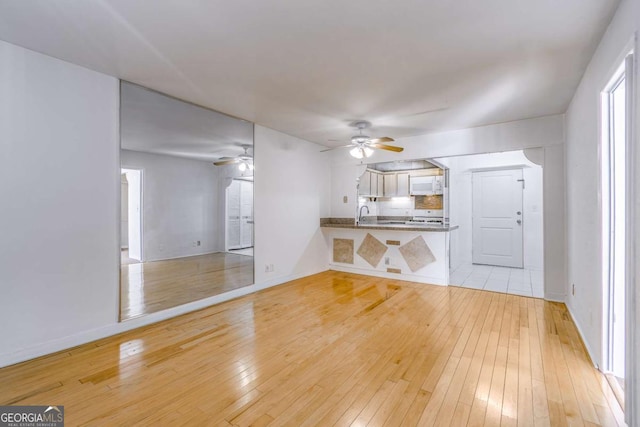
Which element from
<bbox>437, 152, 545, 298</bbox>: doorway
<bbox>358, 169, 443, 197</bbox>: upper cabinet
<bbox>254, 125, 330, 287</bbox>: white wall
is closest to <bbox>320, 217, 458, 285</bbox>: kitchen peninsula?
<bbox>254, 125, 330, 287</bbox>: white wall

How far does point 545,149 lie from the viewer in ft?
13.2

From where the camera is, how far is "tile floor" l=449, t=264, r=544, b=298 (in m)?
4.54

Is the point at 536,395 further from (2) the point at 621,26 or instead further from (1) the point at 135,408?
(1) the point at 135,408

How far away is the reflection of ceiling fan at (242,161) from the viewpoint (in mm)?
4133

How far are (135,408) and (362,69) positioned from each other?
3.18 metres

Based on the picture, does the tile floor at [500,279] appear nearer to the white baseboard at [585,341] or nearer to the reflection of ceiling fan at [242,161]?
the white baseboard at [585,341]

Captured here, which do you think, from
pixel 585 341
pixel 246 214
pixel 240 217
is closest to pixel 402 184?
pixel 246 214

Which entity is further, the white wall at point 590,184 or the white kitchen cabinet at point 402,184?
the white kitchen cabinet at point 402,184

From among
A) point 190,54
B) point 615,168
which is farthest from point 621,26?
point 190,54

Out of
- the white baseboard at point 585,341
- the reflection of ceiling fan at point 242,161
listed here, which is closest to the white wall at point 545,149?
the white baseboard at point 585,341

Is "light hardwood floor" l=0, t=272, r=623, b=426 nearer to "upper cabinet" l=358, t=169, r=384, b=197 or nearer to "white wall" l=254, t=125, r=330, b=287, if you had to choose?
"white wall" l=254, t=125, r=330, b=287

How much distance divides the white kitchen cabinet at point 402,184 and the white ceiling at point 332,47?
3.10m

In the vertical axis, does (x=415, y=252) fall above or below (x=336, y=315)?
above

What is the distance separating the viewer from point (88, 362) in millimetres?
2355
